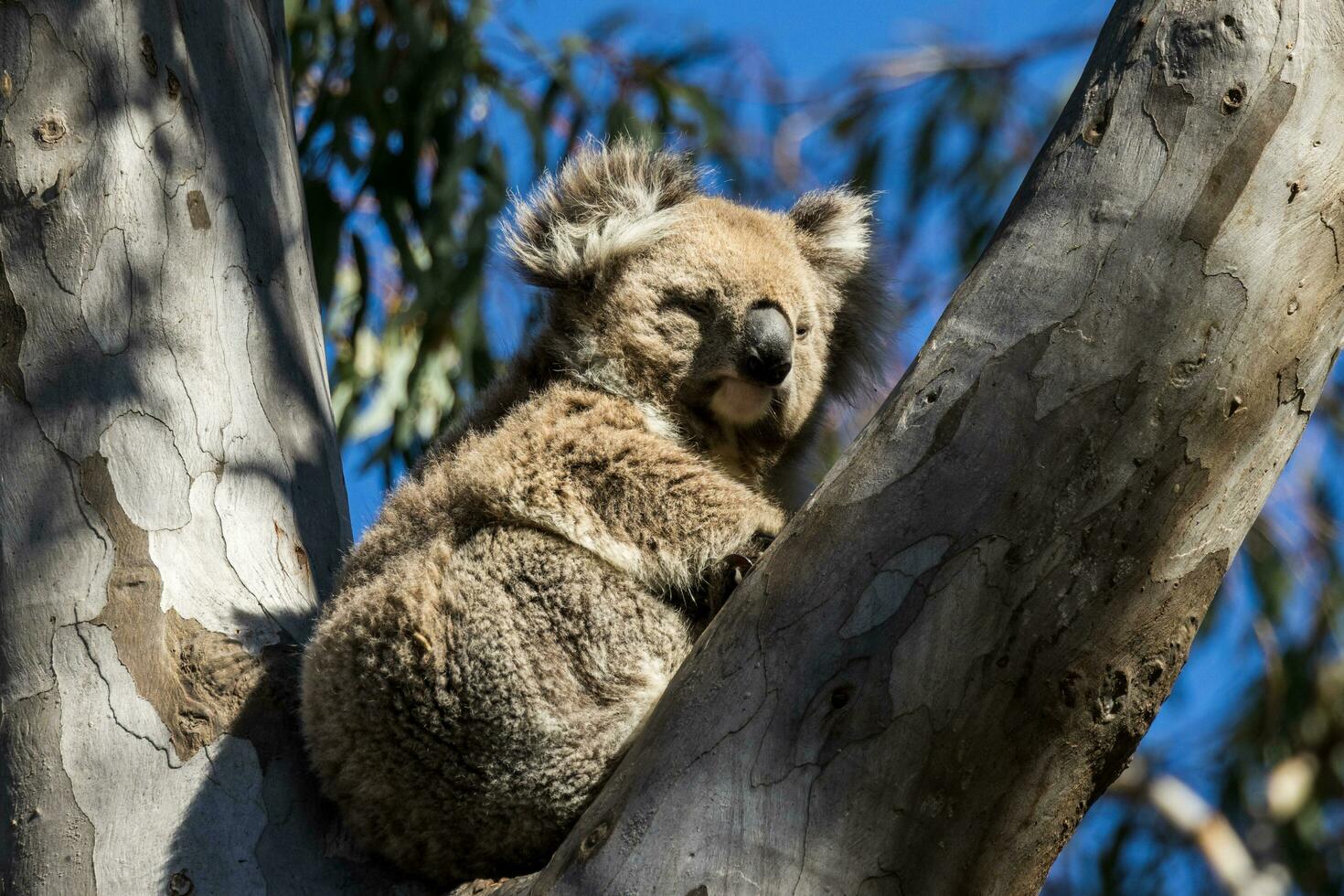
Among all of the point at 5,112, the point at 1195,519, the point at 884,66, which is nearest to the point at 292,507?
the point at 5,112

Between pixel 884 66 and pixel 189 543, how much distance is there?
208 inches

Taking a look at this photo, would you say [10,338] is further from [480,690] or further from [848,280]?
[848,280]

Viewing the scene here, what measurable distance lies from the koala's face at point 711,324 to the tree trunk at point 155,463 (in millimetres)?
630

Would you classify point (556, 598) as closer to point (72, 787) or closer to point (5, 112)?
point (72, 787)

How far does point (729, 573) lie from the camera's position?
2207 mm

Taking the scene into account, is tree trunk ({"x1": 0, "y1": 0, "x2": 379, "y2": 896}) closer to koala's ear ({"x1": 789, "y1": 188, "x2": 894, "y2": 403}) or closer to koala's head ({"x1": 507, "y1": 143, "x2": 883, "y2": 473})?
koala's head ({"x1": 507, "y1": 143, "x2": 883, "y2": 473})

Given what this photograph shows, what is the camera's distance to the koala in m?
2.11

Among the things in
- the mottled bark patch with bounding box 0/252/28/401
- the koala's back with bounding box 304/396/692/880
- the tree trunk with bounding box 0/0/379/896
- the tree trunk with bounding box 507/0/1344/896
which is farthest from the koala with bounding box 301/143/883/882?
the mottled bark patch with bounding box 0/252/28/401

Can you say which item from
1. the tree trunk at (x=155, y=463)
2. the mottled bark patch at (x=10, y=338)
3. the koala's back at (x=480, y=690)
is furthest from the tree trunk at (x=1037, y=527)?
the mottled bark patch at (x=10, y=338)

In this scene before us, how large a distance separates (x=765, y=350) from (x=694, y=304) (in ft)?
0.73

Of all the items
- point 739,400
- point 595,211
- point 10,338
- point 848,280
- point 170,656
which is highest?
point 848,280

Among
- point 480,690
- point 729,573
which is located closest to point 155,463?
point 480,690

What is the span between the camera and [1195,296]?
5.60 ft

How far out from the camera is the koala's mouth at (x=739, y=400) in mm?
2828
